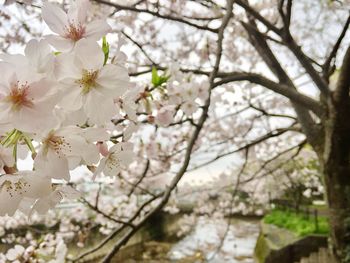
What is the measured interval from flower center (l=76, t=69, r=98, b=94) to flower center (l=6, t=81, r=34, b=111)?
0.33ft

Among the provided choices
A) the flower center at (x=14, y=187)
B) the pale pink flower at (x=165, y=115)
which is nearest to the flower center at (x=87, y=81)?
the flower center at (x=14, y=187)

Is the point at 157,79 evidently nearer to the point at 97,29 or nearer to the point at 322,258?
the point at 97,29

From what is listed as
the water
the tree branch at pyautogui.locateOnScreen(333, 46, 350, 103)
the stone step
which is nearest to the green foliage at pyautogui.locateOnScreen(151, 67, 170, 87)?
the tree branch at pyautogui.locateOnScreen(333, 46, 350, 103)

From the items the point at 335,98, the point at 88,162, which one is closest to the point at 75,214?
the point at 335,98

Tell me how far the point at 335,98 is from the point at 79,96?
11.7 feet

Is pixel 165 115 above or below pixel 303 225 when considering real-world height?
above

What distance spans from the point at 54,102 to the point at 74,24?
0.22 m

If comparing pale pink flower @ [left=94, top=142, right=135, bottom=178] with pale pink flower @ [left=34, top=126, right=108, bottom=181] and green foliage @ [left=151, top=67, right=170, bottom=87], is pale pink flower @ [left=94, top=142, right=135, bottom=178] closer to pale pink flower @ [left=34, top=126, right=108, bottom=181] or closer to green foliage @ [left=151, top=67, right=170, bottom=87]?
pale pink flower @ [left=34, top=126, right=108, bottom=181]

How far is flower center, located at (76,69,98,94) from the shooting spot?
2.35ft

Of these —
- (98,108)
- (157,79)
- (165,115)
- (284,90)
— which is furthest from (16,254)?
(284,90)

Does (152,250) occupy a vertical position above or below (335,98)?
below

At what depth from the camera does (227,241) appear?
610 inches

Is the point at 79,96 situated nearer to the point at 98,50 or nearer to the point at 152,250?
the point at 98,50

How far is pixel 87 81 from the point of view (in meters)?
0.73
